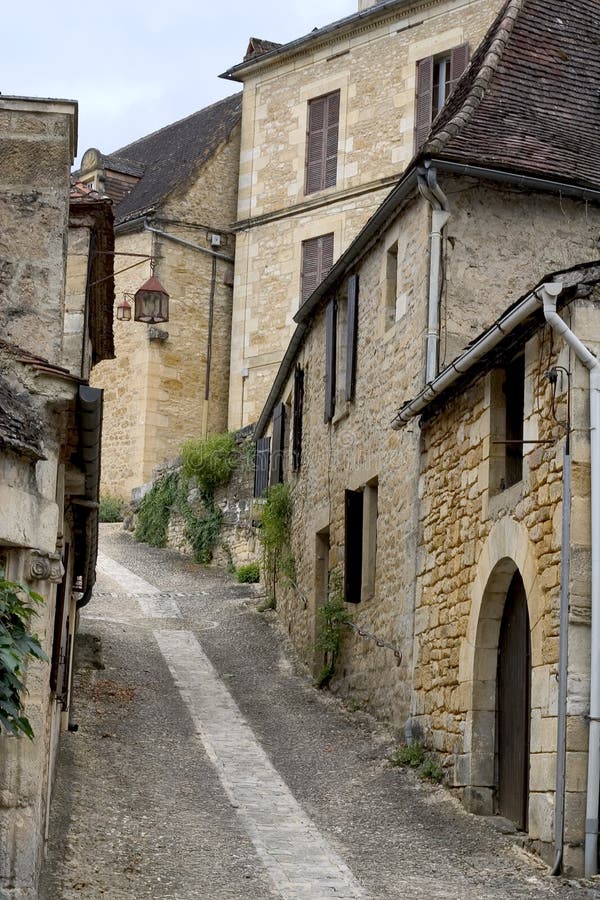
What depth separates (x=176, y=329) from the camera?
28125mm

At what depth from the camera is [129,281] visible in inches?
1137

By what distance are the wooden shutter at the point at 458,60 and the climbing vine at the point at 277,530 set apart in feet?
29.4

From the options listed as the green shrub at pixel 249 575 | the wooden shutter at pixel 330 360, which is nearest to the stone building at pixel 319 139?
the green shrub at pixel 249 575

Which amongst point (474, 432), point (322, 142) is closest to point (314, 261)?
point (322, 142)

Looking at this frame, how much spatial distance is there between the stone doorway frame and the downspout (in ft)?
8.35

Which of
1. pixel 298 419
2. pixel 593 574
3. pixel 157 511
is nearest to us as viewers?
pixel 593 574

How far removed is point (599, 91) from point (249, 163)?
47.3 feet

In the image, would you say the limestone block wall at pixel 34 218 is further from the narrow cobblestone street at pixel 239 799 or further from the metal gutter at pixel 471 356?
the narrow cobblestone street at pixel 239 799

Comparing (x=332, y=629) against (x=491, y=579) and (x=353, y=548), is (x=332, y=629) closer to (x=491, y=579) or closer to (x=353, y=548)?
(x=353, y=548)

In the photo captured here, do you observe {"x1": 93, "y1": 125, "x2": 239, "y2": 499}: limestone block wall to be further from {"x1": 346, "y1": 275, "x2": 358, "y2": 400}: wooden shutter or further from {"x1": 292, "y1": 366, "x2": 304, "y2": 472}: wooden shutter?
{"x1": 346, "y1": 275, "x2": 358, "y2": 400}: wooden shutter

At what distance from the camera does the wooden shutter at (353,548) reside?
14609 mm

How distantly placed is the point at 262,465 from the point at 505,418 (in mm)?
11034

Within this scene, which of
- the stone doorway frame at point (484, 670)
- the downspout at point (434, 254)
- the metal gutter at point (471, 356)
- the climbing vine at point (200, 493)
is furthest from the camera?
the climbing vine at point (200, 493)

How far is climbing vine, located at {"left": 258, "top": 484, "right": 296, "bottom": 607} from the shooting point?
18484mm
